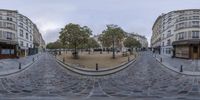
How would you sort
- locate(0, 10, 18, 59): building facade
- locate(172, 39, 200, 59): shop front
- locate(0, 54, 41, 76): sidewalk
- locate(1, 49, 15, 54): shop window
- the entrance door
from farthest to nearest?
locate(0, 10, 18, 59): building facade, locate(1, 49, 15, 54): shop window, the entrance door, locate(172, 39, 200, 59): shop front, locate(0, 54, 41, 76): sidewalk

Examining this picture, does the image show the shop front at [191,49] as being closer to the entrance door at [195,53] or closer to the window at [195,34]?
the entrance door at [195,53]

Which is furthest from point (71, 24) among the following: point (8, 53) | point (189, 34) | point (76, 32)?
point (189, 34)

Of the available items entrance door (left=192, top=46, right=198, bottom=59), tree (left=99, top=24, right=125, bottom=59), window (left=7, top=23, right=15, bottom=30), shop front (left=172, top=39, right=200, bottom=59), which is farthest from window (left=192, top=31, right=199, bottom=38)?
window (left=7, top=23, right=15, bottom=30)

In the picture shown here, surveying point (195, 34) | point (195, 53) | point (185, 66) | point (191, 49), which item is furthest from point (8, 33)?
point (195, 34)

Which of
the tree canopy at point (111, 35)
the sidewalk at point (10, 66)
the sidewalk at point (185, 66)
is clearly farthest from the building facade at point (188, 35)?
the sidewalk at point (10, 66)

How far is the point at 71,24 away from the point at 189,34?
26.3 metres

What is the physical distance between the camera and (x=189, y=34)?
147 feet

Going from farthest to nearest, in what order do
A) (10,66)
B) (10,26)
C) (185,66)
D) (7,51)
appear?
1. (10,26)
2. (7,51)
3. (10,66)
4. (185,66)

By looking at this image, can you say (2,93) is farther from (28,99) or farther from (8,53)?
(8,53)

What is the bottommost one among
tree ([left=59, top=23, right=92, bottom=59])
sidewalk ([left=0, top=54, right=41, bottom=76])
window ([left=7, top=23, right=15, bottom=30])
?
sidewalk ([left=0, top=54, right=41, bottom=76])

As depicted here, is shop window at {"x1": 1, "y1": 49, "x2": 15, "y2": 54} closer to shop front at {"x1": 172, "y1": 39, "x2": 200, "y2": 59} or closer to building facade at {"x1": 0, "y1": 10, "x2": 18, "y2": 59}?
building facade at {"x1": 0, "y1": 10, "x2": 18, "y2": 59}

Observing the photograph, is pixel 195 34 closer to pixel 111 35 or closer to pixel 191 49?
pixel 191 49

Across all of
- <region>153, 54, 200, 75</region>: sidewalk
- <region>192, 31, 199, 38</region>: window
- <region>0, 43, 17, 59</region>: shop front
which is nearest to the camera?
<region>153, 54, 200, 75</region>: sidewalk

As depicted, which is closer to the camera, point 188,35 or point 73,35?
point 73,35
